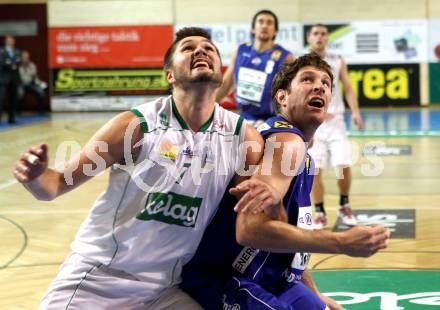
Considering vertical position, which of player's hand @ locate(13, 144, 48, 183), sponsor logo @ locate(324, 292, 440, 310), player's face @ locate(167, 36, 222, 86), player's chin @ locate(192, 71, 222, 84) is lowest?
sponsor logo @ locate(324, 292, 440, 310)

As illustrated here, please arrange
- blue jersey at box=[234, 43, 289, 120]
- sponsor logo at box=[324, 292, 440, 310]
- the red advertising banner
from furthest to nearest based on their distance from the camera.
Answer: the red advertising banner, blue jersey at box=[234, 43, 289, 120], sponsor logo at box=[324, 292, 440, 310]

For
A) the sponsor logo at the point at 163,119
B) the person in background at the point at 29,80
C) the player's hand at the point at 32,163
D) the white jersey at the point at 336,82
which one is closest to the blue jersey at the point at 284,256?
the sponsor logo at the point at 163,119

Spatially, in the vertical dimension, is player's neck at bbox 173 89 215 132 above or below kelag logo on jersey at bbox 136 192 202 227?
above

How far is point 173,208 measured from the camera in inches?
140

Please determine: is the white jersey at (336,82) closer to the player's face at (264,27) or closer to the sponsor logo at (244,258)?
the player's face at (264,27)

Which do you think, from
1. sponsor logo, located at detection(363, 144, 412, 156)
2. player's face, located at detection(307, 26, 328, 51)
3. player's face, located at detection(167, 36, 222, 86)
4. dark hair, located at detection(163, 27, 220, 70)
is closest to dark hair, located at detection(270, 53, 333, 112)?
player's face, located at detection(167, 36, 222, 86)

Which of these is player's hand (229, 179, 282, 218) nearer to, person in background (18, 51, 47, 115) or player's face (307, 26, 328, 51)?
player's face (307, 26, 328, 51)

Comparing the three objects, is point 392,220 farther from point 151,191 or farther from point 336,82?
point 151,191

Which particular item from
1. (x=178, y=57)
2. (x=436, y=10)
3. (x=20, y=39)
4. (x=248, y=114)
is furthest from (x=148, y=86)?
(x=178, y=57)

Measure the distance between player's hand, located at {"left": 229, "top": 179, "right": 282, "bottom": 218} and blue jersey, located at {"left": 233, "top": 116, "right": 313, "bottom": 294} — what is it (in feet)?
1.29

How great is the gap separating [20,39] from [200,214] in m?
20.6

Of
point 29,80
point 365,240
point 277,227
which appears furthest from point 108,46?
point 365,240

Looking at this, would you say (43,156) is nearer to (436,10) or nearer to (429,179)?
(429,179)

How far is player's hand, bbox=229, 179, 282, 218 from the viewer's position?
9.87 feet
